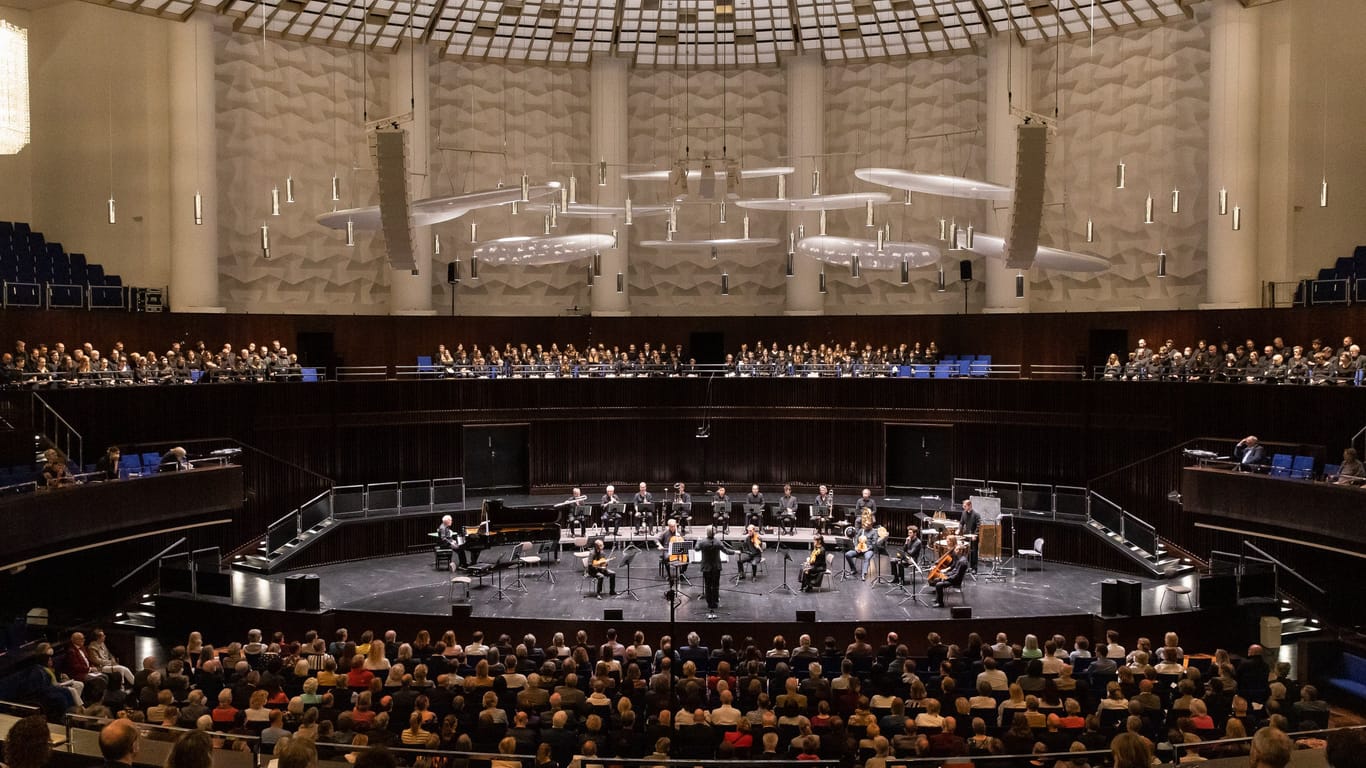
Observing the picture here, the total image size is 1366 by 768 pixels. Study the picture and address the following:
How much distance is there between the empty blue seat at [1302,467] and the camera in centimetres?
1703

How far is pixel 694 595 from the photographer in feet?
61.2

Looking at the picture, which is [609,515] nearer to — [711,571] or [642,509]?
[642,509]

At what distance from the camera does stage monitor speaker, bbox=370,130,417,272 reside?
12.1 m

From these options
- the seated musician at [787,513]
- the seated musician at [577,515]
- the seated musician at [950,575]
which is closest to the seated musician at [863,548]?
the seated musician at [950,575]

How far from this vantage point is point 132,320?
23188 mm

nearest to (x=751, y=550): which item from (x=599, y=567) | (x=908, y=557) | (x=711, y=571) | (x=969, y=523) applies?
(x=711, y=571)

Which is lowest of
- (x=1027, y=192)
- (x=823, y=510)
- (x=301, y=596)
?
(x=301, y=596)

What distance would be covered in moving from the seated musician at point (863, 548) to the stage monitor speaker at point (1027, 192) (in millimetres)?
7655

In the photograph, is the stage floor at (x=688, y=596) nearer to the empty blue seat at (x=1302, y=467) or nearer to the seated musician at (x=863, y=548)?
the seated musician at (x=863, y=548)

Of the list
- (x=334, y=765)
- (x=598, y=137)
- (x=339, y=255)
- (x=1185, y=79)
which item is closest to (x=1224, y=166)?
(x=1185, y=79)

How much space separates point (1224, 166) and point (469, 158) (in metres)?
19.9

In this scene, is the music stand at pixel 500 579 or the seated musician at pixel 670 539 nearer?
the seated musician at pixel 670 539

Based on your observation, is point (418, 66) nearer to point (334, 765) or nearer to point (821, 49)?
point (821, 49)

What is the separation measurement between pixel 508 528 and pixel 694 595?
3.88 meters
